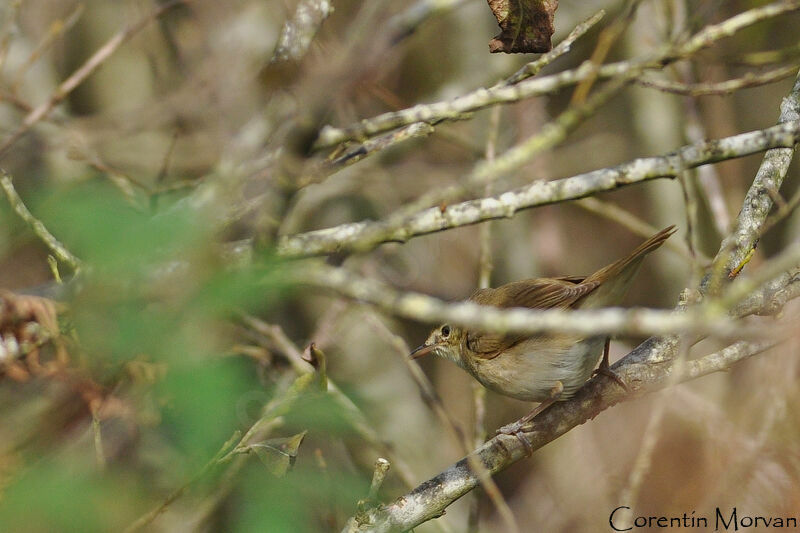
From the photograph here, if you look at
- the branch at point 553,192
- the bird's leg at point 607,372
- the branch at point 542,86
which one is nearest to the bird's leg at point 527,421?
the bird's leg at point 607,372

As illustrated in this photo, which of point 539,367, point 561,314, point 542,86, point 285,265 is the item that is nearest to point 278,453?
point 285,265

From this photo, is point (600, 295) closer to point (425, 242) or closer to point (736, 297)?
point (736, 297)

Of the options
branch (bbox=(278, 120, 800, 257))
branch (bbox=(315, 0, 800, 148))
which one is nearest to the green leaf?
branch (bbox=(278, 120, 800, 257))

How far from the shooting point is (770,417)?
10.8ft

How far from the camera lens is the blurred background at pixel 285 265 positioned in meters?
1.35

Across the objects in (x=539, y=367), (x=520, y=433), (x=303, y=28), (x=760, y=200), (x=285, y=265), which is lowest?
(x=539, y=367)

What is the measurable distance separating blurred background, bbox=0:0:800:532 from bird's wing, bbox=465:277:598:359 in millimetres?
553

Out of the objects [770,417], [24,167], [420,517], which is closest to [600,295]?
[770,417]

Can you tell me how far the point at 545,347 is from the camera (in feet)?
11.4

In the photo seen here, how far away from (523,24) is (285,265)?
848 millimetres

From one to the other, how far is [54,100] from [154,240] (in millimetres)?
2137

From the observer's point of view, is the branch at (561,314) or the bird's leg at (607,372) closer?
the branch at (561,314)

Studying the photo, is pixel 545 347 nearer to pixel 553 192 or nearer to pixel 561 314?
pixel 553 192

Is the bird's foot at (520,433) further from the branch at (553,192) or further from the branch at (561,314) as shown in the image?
the branch at (561,314)
